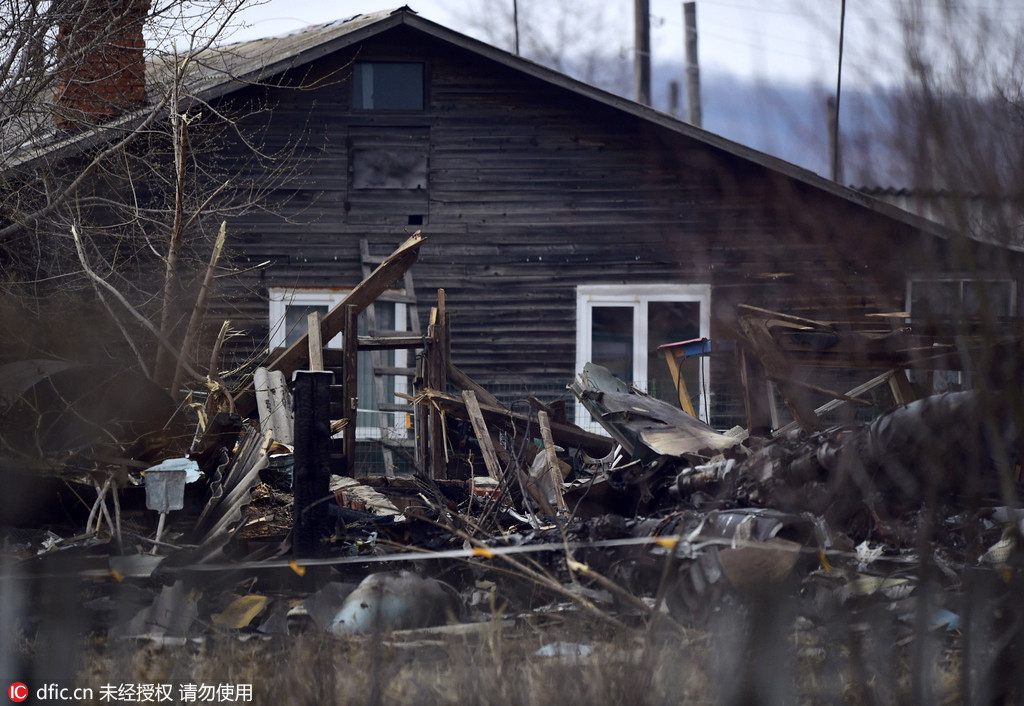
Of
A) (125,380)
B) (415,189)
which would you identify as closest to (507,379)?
(415,189)

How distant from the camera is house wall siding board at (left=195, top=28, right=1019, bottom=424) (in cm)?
1328

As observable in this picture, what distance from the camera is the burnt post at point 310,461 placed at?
5.85 meters

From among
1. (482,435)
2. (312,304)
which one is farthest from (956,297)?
(312,304)

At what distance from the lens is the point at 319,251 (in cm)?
1338

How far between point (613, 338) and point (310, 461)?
7906mm

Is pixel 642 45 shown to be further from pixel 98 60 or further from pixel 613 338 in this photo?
pixel 98 60

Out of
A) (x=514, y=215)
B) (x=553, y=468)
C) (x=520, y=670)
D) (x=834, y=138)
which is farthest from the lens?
(x=514, y=215)

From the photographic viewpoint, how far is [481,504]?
297 inches

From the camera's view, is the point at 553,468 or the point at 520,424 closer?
the point at 553,468

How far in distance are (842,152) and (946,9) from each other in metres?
0.46

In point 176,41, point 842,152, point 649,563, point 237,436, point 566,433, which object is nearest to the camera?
point 842,152

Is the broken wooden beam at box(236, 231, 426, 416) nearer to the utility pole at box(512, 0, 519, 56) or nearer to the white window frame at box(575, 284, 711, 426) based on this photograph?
the white window frame at box(575, 284, 711, 426)

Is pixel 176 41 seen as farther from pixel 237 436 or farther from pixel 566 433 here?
pixel 566 433

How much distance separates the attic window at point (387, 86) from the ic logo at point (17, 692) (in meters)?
10.4
